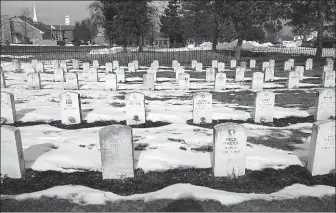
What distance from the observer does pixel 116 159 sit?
545cm

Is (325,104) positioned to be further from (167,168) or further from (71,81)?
(71,81)

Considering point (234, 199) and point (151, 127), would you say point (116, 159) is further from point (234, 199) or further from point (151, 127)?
point (151, 127)

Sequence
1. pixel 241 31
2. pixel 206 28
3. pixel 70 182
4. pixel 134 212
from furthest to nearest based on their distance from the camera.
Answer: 1. pixel 206 28
2. pixel 241 31
3. pixel 70 182
4. pixel 134 212

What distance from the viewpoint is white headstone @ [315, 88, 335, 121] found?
29.3 ft

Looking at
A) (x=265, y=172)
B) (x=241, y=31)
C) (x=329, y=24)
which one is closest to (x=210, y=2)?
(x=241, y=31)

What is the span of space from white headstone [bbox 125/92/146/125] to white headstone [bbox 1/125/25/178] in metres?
3.67

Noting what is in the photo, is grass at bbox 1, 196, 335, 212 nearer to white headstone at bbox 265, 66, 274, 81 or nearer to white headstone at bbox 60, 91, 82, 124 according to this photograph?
white headstone at bbox 60, 91, 82, 124

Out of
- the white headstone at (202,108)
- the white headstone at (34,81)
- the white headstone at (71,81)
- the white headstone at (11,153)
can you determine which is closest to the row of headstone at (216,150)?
the white headstone at (11,153)

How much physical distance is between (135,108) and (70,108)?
79.9 inches

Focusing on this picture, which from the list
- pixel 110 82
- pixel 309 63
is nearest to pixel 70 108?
pixel 110 82

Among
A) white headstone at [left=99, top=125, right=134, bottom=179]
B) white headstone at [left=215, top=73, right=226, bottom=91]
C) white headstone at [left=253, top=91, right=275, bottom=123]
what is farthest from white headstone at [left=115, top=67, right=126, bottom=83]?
white headstone at [left=99, top=125, right=134, bottom=179]

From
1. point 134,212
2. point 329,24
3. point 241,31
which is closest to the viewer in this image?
point 134,212

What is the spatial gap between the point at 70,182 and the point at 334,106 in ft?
Result: 27.5

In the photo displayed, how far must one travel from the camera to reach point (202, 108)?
867 cm
